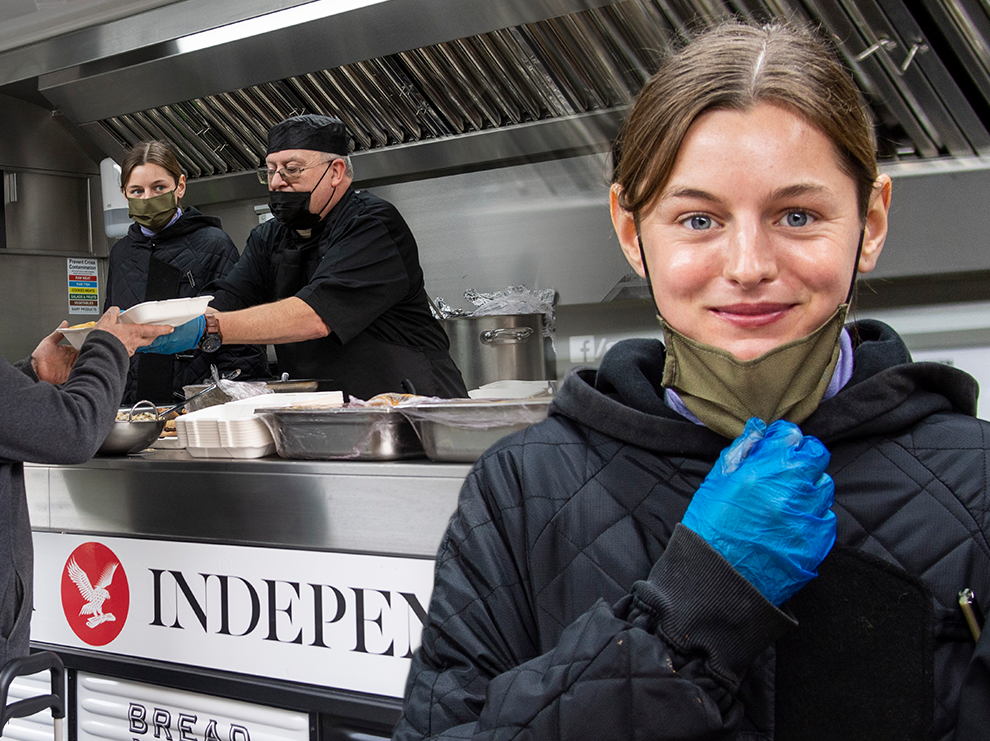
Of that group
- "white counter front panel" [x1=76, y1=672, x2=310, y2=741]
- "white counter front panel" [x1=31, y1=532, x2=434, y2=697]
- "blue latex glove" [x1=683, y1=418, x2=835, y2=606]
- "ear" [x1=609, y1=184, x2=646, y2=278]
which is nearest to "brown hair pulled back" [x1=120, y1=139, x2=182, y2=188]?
"white counter front panel" [x1=31, y1=532, x2=434, y2=697]

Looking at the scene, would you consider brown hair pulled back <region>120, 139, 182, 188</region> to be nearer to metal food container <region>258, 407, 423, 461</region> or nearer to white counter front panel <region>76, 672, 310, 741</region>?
metal food container <region>258, 407, 423, 461</region>

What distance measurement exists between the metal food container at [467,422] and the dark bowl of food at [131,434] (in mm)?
776

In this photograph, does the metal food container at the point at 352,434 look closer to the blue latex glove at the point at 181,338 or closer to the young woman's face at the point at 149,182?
the blue latex glove at the point at 181,338

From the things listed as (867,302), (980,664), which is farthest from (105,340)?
(867,302)

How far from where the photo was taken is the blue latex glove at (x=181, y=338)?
7.47 ft

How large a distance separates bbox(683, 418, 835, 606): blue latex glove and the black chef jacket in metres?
1.94

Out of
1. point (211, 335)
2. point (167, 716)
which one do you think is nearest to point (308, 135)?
point (211, 335)

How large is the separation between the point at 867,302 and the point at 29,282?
4.12 meters

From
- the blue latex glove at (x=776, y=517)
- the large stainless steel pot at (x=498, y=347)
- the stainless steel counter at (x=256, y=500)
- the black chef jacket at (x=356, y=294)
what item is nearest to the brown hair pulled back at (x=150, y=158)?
the black chef jacket at (x=356, y=294)

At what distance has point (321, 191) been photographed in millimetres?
2746

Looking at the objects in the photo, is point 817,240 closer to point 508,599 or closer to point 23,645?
point 508,599

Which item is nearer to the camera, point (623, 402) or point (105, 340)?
point (623, 402)

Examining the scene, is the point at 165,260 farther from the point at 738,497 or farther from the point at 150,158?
the point at 738,497

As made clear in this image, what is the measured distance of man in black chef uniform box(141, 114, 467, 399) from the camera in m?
2.50
